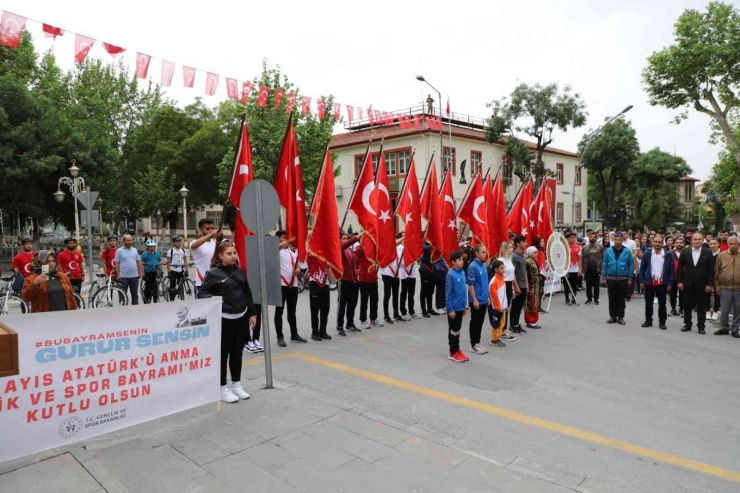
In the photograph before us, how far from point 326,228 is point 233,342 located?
344 cm

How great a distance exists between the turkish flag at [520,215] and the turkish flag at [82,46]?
10.2m

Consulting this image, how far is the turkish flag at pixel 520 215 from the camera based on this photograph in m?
13.5

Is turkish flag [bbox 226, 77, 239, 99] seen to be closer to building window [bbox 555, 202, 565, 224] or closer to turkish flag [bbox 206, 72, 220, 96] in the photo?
turkish flag [bbox 206, 72, 220, 96]

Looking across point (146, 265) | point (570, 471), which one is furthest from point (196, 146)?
point (570, 471)

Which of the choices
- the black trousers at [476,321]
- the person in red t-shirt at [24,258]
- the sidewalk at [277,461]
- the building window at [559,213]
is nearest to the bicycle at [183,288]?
the person in red t-shirt at [24,258]

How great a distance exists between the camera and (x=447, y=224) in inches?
448

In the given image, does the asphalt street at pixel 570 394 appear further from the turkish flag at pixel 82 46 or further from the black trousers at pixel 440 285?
Answer: the turkish flag at pixel 82 46

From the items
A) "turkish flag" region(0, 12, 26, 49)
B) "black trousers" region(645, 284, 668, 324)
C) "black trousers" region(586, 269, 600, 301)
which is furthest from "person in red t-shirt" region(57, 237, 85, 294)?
"black trousers" region(586, 269, 600, 301)

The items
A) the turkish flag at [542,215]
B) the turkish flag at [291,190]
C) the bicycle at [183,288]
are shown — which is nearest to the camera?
the turkish flag at [291,190]

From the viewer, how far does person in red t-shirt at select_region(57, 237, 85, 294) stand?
1132cm

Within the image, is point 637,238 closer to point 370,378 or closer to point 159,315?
point 370,378

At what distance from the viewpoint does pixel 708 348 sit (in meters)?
8.76

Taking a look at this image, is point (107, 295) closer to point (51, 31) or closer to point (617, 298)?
point (51, 31)

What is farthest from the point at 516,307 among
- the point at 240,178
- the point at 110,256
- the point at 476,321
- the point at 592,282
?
the point at 110,256
